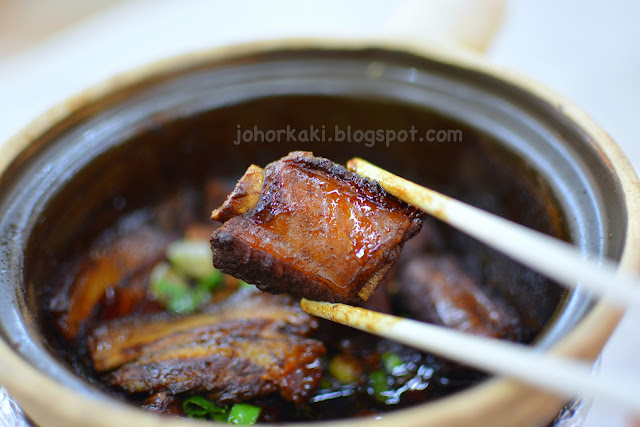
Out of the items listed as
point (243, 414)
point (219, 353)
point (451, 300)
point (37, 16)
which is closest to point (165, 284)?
point (219, 353)

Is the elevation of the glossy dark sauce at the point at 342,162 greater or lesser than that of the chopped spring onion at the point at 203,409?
greater

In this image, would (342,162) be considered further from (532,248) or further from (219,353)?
(532,248)

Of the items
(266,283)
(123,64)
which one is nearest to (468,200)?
(266,283)

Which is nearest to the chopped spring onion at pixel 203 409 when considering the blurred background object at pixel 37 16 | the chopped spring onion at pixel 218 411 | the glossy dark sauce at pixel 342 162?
the chopped spring onion at pixel 218 411

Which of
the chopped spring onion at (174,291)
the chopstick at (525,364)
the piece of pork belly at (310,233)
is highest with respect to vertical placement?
the piece of pork belly at (310,233)

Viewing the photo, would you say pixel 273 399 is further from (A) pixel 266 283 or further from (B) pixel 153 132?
(B) pixel 153 132

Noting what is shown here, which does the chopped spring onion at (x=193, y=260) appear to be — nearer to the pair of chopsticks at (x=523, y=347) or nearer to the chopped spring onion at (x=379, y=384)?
the chopped spring onion at (x=379, y=384)
